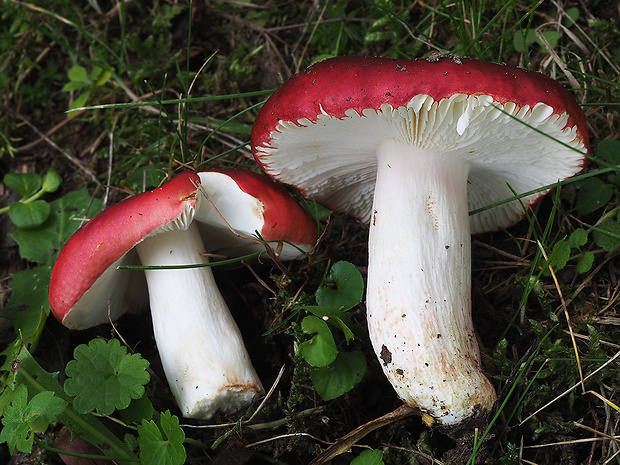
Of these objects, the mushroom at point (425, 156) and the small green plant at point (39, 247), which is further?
the small green plant at point (39, 247)

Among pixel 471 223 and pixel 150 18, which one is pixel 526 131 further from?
pixel 150 18

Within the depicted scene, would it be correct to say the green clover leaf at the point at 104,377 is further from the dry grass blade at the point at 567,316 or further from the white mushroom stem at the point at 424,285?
the dry grass blade at the point at 567,316

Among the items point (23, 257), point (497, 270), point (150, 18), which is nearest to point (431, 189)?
point (497, 270)

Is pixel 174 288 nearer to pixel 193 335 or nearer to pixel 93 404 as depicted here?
pixel 193 335

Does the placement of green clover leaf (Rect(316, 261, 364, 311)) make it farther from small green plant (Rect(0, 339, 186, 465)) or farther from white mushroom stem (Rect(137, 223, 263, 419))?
small green plant (Rect(0, 339, 186, 465))

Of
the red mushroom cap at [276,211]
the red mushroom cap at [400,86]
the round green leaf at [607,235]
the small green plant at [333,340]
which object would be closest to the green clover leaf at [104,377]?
the small green plant at [333,340]

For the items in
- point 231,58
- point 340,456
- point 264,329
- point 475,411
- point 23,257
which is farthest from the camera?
point 231,58
